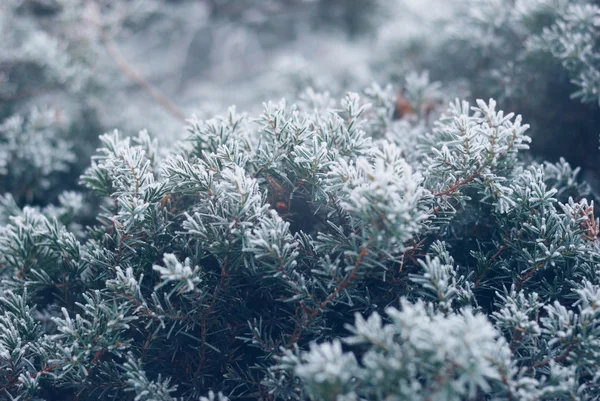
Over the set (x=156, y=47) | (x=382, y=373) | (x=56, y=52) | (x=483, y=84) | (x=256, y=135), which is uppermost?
(x=156, y=47)

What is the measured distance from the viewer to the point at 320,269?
1936 millimetres

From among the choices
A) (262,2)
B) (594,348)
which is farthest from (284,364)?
(262,2)

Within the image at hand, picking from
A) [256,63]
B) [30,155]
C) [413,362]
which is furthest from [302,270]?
[256,63]

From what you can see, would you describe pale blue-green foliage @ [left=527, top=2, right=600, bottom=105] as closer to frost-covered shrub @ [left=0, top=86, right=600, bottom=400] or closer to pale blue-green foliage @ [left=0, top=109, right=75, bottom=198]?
frost-covered shrub @ [left=0, top=86, right=600, bottom=400]

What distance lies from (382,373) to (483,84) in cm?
244

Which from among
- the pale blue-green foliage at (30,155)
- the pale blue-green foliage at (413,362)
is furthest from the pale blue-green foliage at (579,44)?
the pale blue-green foliage at (30,155)

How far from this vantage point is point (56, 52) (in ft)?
11.2

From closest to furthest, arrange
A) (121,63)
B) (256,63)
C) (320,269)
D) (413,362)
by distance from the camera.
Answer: (413,362), (320,269), (121,63), (256,63)

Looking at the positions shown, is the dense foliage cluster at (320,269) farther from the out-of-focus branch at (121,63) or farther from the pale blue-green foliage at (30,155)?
the out-of-focus branch at (121,63)

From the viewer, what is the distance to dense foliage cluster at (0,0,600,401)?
1.51 meters

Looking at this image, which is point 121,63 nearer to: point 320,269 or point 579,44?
point 320,269

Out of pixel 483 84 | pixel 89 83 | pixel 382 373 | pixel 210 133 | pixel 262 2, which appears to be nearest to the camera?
pixel 382 373

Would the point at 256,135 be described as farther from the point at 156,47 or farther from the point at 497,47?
the point at 156,47

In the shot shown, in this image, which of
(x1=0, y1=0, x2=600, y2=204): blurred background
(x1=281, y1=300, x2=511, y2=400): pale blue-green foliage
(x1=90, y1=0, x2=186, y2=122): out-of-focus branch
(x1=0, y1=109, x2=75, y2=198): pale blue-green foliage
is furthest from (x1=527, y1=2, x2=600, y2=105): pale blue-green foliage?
(x1=0, y1=109, x2=75, y2=198): pale blue-green foliage
